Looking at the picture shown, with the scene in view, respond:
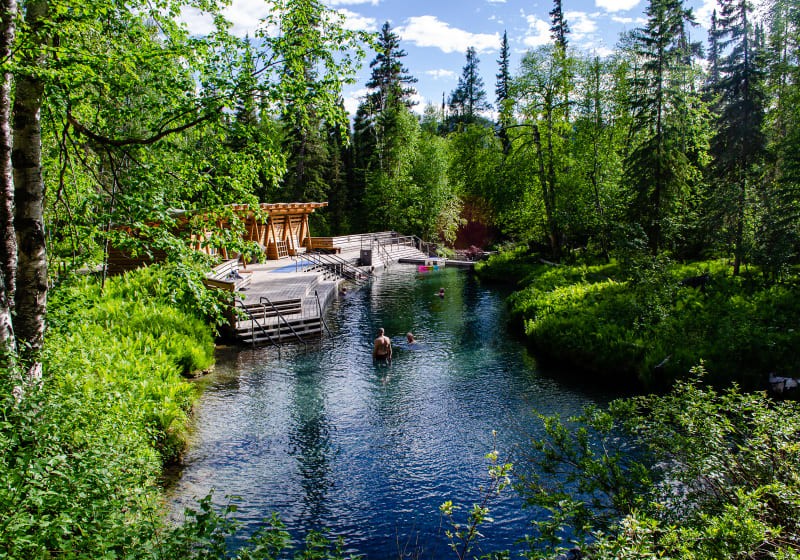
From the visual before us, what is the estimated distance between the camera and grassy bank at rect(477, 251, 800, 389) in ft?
44.0

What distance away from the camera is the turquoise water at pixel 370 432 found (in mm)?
8508

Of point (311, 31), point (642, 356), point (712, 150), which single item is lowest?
point (642, 356)

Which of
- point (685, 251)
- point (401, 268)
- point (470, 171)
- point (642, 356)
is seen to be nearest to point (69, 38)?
point (642, 356)

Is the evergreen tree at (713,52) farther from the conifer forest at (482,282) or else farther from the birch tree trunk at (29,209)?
the birch tree trunk at (29,209)

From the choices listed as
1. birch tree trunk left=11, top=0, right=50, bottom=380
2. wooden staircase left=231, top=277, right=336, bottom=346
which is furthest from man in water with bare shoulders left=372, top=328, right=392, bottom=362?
birch tree trunk left=11, top=0, right=50, bottom=380

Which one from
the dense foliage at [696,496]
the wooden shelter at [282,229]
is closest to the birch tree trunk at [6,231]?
the dense foliage at [696,496]

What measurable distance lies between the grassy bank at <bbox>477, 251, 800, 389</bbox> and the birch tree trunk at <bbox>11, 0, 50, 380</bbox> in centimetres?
1494

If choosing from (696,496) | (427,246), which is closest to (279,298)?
(696,496)

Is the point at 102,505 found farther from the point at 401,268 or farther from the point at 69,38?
the point at 401,268

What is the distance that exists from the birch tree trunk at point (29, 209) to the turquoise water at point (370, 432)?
13.6ft

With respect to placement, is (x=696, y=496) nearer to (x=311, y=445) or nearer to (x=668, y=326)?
(x=311, y=445)

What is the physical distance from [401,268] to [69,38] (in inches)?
1479

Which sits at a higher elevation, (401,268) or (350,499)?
(401,268)

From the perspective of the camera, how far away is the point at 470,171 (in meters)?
56.2
